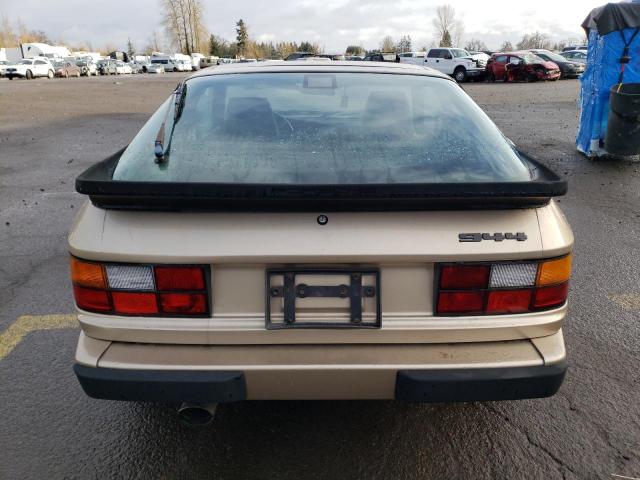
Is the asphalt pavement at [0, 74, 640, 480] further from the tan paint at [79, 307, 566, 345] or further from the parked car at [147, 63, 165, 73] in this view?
the parked car at [147, 63, 165, 73]

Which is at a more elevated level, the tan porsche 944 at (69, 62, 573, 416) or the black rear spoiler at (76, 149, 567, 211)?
the black rear spoiler at (76, 149, 567, 211)

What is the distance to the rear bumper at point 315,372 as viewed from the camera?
1.92m

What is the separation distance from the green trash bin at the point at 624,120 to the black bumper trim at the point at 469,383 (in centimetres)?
704

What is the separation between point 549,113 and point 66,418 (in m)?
14.7

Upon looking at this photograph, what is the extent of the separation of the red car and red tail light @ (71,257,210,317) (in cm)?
2890

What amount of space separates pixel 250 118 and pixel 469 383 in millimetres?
1569

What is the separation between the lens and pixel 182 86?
9.38ft

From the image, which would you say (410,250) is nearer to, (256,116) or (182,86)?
(256,116)

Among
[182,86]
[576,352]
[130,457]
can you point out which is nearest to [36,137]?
[182,86]

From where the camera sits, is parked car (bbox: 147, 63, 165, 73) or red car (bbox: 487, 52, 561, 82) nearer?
red car (bbox: 487, 52, 561, 82)

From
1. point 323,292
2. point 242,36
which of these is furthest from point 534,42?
point 323,292

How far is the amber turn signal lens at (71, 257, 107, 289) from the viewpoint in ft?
6.36

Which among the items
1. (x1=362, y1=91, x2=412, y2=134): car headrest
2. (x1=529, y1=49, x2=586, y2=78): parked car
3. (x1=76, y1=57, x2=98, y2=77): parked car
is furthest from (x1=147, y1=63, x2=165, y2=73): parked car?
(x1=362, y1=91, x2=412, y2=134): car headrest

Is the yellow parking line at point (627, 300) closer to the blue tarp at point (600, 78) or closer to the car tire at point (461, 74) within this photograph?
the blue tarp at point (600, 78)
